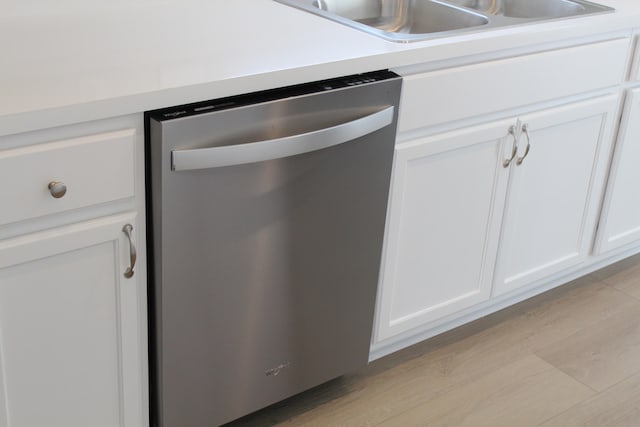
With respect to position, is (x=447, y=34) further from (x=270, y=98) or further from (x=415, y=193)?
(x=270, y=98)

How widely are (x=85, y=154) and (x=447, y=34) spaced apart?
909 mm

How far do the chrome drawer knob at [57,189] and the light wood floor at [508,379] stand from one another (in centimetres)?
83

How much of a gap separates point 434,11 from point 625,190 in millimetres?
838

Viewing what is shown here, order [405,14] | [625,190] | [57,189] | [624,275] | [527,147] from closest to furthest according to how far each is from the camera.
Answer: [57,189] → [527,147] → [405,14] → [625,190] → [624,275]

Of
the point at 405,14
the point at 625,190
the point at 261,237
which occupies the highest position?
the point at 405,14

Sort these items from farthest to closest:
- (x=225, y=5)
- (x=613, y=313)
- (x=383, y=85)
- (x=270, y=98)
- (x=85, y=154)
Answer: (x=613, y=313)
(x=225, y=5)
(x=383, y=85)
(x=270, y=98)
(x=85, y=154)

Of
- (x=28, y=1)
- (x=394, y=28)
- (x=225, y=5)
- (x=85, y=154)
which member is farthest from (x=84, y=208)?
(x=394, y=28)

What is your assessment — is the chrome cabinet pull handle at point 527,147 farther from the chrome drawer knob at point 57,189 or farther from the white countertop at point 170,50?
the chrome drawer knob at point 57,189

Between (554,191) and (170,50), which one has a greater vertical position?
(170,50)

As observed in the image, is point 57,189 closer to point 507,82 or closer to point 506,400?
point 507,82

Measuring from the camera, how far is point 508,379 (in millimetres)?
2270

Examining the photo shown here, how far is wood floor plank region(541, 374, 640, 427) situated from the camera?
6.98 ft

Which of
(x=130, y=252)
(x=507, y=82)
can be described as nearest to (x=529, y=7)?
(x=507, y=82)

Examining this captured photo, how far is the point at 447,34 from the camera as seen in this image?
1939mm
